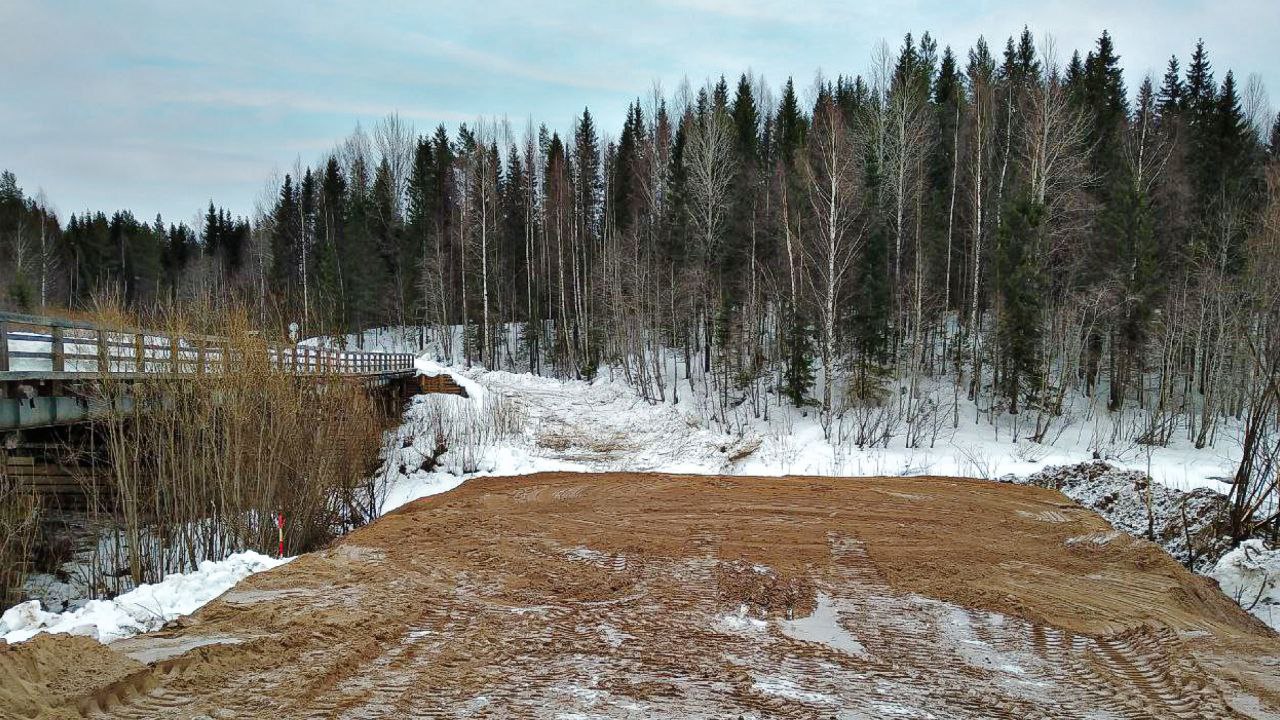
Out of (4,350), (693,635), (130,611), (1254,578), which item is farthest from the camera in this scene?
(4,350)

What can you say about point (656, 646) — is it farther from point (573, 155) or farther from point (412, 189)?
point (412, 189)

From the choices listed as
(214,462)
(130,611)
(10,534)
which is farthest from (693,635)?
(10,534)

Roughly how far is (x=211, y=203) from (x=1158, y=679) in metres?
96.6

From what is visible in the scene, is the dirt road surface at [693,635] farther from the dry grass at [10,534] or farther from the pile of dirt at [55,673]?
the dry grass at [10,534]

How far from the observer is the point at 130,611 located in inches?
251

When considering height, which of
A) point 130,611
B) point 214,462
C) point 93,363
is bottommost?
point 130,611

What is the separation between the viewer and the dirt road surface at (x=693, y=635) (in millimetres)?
4703

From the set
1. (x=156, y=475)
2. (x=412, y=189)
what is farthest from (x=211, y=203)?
(x=156, y=475)

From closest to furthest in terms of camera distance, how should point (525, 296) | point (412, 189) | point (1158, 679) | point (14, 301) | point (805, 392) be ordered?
point (1158, 679) → point (805, 392) → point (14, 301) → point (525, 296) → point (412, 189)

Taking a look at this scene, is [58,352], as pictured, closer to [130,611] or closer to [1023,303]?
[130,611]

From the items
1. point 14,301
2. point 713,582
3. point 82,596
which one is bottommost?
point 82,596

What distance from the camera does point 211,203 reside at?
3187 inches

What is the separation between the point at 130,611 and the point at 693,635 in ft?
17.6

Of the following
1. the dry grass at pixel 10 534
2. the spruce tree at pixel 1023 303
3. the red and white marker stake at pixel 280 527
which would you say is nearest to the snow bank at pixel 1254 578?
the red and white marker stake at pixel 280 527
